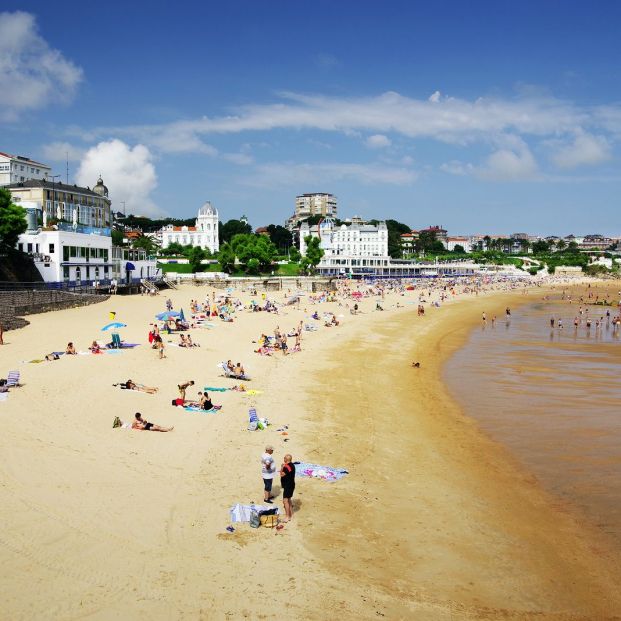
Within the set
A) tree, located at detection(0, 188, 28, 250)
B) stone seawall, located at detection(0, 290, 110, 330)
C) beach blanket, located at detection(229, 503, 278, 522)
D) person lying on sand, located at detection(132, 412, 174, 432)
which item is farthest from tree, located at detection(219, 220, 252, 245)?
beach blanket, located at detection(229, 503, 278, 522)

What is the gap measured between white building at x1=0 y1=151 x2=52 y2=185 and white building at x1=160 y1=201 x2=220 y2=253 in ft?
134

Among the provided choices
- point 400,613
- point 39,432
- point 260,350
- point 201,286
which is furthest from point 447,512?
point 201,286

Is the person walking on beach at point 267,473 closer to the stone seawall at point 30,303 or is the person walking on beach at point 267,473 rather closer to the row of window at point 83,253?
the stone seawall at point 30,303

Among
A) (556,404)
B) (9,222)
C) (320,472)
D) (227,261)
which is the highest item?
(9,222)

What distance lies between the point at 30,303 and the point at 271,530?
28424 millimetres

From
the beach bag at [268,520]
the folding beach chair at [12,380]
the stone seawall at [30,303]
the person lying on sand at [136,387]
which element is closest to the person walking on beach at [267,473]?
the beach bag at [268,520]

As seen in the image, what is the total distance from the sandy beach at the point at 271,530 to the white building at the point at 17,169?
69951 millimetres

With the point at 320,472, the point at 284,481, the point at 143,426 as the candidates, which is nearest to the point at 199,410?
the point at 143,426

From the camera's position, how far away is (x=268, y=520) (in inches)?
370

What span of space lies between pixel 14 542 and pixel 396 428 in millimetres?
10583

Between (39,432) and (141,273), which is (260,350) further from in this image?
(141,273)

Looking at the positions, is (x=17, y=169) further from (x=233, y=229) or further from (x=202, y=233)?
(x=233, y=229)

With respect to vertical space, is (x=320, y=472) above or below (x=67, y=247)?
below

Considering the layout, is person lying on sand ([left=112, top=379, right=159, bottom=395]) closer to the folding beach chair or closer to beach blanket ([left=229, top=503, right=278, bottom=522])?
the folding beach chair
